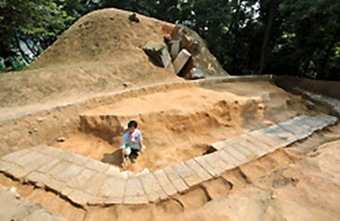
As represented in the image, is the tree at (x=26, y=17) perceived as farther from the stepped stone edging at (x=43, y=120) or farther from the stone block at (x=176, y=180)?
the stone block at (x=176, y=180)

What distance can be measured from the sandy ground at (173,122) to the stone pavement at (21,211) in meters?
1.44

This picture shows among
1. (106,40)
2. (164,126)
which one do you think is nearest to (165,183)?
(164,126)

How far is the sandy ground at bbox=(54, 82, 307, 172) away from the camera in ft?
16.6

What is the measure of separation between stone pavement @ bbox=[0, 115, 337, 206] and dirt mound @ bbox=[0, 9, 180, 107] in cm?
209

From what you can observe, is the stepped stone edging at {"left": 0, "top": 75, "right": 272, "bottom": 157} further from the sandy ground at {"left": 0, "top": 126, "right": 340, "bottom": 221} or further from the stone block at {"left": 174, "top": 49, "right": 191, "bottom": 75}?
the stone block at {"left": 174, "top": 49, "right": 191, "bottom": 75}

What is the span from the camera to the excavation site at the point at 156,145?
3863 mm

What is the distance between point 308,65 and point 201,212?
33.7 feet

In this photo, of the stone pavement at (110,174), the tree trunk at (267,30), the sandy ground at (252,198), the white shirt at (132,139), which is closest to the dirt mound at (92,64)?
the stone pavement at (110,174)

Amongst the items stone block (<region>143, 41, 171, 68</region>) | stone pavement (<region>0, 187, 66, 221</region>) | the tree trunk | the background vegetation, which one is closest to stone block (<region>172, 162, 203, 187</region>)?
stone pavement (<region>0, 187, 66, 221</region>)

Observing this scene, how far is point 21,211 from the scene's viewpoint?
3365mm

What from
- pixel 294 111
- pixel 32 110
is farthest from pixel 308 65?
pixel 32 110

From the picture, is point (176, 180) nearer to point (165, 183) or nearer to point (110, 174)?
point (165, 183)

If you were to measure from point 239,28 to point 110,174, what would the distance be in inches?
418

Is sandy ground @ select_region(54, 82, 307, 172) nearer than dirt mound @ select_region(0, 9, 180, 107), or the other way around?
sandy ground @ select_region(54, 82, 307, 172)
